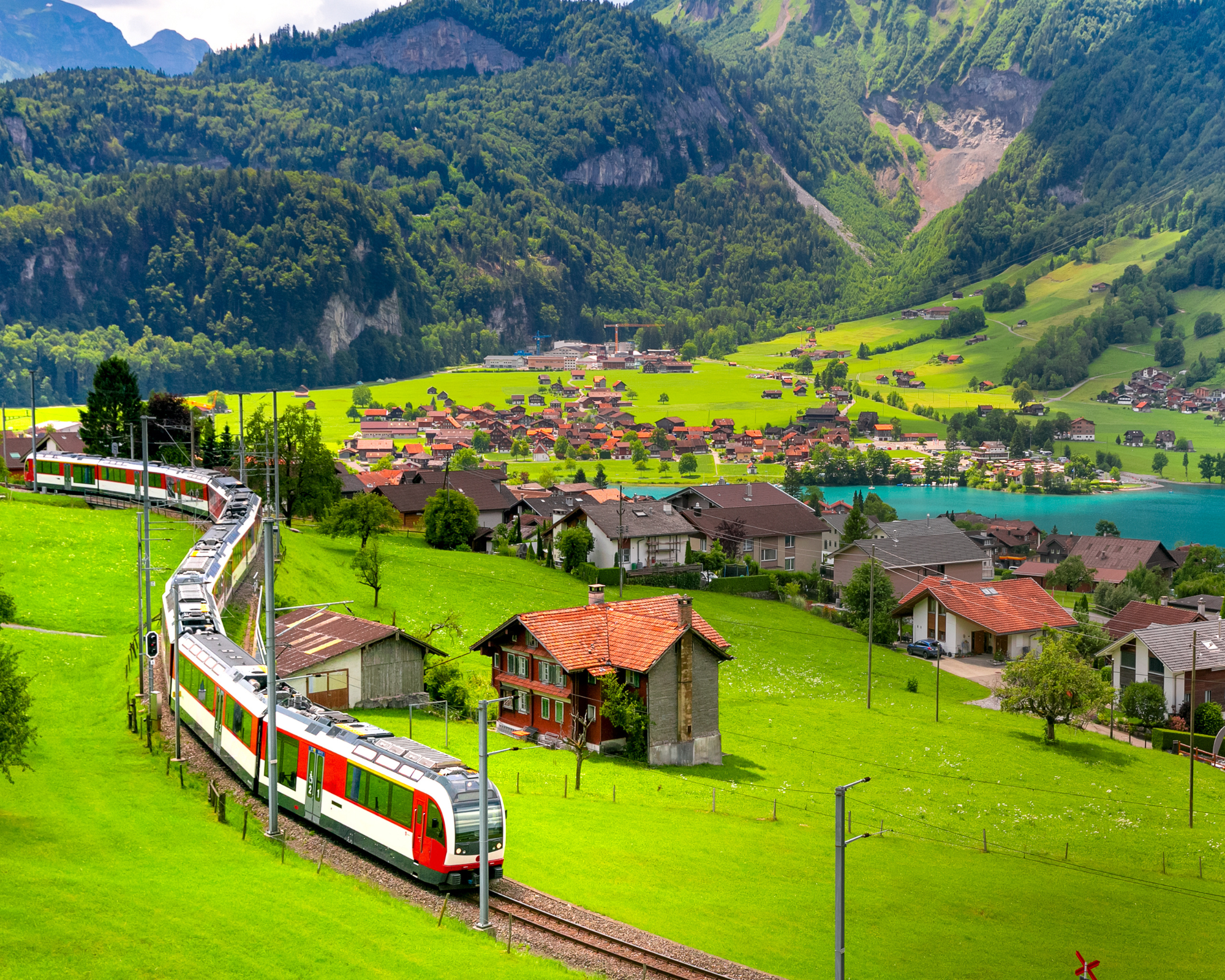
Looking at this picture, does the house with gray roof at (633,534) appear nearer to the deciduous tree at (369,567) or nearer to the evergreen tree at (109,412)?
the deciduous tree at (369,567)

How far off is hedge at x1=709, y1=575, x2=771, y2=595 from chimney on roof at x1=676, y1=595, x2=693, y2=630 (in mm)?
42098

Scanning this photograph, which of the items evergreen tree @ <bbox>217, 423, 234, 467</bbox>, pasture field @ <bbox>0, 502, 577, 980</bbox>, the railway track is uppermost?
evergreen tree @ <bbox>217, 423, 234, 467</bbox>

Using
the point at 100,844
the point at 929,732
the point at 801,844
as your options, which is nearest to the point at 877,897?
the point at 801,844

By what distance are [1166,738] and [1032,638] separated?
52.9ft

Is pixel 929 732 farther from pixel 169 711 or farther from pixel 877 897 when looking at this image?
pixel 169 711

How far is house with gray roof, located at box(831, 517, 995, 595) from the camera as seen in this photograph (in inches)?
3420

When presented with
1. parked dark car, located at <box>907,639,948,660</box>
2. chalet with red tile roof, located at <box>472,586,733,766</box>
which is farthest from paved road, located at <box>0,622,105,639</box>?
parked dark car, located at <box>907,639,948,660</box>

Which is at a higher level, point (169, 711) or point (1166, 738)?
point (169, 711)

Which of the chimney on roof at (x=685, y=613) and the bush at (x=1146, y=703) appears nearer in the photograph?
the chimney on roof at (x=685, y=613)

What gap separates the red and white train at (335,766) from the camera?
21516 mm

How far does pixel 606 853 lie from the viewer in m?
26.3

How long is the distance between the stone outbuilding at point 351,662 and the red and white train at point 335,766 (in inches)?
152

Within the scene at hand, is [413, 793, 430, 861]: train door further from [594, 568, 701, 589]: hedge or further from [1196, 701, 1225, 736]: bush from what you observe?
[594, 568, 701, 589]: hedge

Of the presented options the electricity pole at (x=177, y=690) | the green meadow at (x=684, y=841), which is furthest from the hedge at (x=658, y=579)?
the electricity pole at (x=177, y=690)
